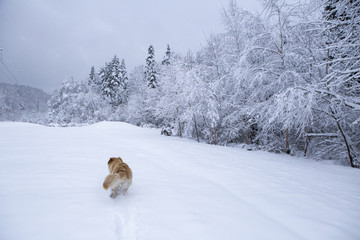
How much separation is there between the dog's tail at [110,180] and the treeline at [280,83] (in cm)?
476

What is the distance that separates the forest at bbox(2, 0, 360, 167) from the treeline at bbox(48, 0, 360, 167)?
4 centimetres

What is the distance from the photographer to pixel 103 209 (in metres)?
2.51

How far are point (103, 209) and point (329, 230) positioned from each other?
3.37 meters

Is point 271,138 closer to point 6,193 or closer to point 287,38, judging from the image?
point 287,38

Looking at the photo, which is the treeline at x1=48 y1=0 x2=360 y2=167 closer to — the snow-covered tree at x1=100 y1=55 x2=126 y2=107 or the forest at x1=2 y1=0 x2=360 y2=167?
the forest at x1=2 y1=0 x2=360 y2=167

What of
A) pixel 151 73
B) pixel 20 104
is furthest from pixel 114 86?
pixel 20 104

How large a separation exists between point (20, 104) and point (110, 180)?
68698 mm

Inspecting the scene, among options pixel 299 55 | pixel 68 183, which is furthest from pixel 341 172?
pixel 68 183

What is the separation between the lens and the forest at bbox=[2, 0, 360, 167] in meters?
4.75

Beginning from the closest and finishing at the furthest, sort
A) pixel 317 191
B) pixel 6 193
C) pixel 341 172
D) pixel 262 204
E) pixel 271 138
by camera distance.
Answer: pixel 6 193
pixel 262 204
pixel 317 191
pixel 341 172
pixel 271 138

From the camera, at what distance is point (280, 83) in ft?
25.6

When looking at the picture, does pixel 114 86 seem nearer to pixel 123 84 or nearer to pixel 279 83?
pixel 123 84

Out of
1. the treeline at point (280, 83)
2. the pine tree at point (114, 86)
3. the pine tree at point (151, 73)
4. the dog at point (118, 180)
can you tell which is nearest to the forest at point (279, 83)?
the treeline at point (280, 83)

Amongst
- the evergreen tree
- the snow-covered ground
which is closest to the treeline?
the snow-covered ground
